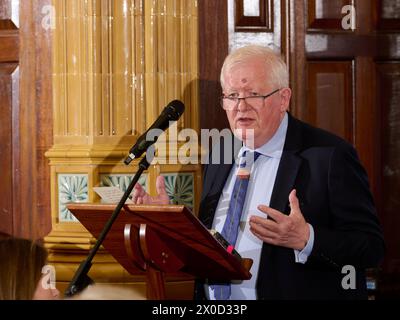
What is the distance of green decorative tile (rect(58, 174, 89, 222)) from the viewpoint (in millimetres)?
3459

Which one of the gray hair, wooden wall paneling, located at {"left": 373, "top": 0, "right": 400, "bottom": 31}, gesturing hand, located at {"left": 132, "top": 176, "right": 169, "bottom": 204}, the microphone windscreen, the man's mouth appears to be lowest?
gesturing hand, located at {"left": 132, "top": 176, "right": 169, "bottom": 204}

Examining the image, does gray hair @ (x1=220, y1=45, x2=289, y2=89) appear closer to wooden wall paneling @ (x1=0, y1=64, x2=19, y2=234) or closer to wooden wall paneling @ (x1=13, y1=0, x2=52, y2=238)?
wooden wall paneling @ (x1=13, y1=0, x2=52, y2=238)

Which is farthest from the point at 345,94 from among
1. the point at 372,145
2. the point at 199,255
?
the point at 199,255

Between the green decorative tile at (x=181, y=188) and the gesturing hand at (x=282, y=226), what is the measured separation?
3.31ft

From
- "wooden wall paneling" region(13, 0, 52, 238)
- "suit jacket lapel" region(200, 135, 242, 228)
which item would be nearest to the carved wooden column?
"wooden wall paneling" region(13, 0, 52, 238)

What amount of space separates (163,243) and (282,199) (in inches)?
23.9

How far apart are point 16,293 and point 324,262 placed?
3.24 ft

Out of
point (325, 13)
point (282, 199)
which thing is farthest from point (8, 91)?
point (282, 199)

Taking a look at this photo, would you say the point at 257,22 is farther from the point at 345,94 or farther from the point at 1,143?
the point at 1,143

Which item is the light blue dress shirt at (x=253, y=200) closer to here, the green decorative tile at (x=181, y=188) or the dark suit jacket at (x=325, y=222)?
the dark suit jacket at (x=325, y=222)

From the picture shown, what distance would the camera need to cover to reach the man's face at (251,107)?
2.89m

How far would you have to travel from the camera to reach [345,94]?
388cm

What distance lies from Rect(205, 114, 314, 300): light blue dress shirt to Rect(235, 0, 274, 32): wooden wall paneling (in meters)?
0.99

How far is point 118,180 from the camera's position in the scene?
347 cm
